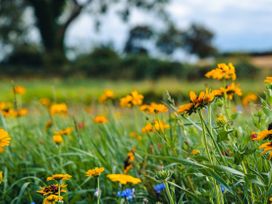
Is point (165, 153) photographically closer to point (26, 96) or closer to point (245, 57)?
point (26, 96)

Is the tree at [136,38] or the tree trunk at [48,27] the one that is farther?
the tree at [136,38]

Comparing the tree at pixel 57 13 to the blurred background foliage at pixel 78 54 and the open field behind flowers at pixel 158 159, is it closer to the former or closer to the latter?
the blurred background foliage at pixel 78 54

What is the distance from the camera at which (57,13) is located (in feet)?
84.6

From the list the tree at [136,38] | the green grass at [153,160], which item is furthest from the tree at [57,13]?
the green grass at [153,160]

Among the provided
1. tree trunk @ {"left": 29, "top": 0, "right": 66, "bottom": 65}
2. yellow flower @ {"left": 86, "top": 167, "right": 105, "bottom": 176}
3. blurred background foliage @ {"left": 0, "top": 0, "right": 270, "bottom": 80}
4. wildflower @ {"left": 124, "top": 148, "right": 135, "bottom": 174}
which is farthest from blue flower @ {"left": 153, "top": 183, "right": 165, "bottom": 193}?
tree trunk @ {"left": 29, "top": 0, "right": 66, "bottom": 65}

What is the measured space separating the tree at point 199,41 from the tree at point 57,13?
15.4 meters

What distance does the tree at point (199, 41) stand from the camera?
1581 inches

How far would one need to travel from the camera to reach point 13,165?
3.12 m

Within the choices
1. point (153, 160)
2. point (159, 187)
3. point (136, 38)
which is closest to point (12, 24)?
point (136, 38)

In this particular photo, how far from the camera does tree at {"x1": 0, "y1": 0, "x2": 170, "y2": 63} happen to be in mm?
23109

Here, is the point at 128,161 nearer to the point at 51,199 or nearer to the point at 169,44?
the point at 51,199

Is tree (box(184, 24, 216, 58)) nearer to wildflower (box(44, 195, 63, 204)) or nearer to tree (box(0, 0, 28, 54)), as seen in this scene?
tree (box(0, 0, 28, 54))

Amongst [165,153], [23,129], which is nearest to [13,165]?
[23,129]

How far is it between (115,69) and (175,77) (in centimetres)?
257
